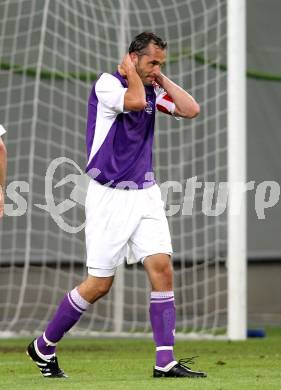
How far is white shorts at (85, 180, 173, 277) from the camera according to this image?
6059 mm

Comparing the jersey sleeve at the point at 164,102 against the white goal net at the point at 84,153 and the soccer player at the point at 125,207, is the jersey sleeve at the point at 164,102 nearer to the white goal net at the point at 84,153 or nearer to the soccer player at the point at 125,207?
the soccer player at the point at 125,207

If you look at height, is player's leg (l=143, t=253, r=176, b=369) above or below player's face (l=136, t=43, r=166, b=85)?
below

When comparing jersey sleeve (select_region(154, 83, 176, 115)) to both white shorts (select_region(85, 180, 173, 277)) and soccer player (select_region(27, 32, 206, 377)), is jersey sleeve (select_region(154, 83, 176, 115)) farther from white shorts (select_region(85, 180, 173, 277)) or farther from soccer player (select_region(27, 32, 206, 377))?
white shorts (select_region(85, 180, 173, 277))

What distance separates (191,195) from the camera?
10898mm

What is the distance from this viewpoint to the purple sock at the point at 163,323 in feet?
19.5

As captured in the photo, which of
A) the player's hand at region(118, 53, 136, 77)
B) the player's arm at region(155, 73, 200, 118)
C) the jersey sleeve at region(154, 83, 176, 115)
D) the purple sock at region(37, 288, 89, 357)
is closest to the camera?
the player's hand at region(118, 53, 136, 77)

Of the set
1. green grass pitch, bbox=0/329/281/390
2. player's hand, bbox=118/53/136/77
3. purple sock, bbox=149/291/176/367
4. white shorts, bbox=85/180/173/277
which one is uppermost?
player's hand, bbox=118/53/136/77

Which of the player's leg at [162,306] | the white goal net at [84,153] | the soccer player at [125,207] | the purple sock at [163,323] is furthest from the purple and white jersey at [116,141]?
the white goal net at [84,153]

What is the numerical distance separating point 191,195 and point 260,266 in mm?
2389

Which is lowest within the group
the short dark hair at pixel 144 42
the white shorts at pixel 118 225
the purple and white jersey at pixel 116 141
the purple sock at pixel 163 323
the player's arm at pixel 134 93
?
the purple sock at pixel 163 323

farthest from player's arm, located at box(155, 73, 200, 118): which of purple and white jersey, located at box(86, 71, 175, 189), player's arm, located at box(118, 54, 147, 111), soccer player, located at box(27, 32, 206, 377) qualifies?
player's arm, located at box(118, 54, 147, 111)

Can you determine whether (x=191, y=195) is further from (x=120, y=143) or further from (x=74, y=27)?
(x=120, y=143)

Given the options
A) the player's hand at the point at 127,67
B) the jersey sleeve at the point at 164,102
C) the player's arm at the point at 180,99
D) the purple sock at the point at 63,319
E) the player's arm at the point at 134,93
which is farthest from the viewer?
the jersey sleeve at the point at 164,102

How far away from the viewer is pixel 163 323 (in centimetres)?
600
